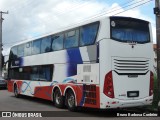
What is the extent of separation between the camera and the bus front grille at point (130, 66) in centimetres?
1302

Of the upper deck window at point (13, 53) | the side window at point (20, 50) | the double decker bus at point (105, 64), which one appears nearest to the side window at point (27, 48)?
the side window at point (20, 50)

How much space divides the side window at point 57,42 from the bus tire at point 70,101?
2.27 meters

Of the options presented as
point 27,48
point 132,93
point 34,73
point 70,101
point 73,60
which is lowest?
point 70,101

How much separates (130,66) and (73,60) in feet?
8.96

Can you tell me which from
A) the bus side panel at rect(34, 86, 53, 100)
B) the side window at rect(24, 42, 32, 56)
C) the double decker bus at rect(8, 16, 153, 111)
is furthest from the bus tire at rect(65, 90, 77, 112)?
the side window at rect(24, 42, 32, 56)

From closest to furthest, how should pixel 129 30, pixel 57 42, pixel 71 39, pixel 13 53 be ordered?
1. pixel 129 30
2. pixel 71 39
3. pixel 57 42
4. pixel 13 53

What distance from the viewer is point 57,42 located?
16.6 m

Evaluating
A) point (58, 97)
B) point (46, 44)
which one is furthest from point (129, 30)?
point (46, 44)

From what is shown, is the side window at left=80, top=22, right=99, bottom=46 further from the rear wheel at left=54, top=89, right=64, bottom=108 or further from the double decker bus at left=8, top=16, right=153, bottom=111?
the rear wheel at left=54, top=89, right=64, bottom=108

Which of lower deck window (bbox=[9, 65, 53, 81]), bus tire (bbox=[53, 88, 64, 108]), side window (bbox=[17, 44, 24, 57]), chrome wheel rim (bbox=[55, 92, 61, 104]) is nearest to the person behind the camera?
bus tire (bbox=[53, 88, 64, 108])

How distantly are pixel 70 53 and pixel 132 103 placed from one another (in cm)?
372

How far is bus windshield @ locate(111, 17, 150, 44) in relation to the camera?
13.1 metres

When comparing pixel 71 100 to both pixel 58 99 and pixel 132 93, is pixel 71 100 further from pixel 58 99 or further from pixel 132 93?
pixel 132 93

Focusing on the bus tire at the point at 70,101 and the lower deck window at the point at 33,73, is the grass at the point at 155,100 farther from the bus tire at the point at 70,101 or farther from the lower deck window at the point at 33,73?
the lower deck window at the point at 33,73
